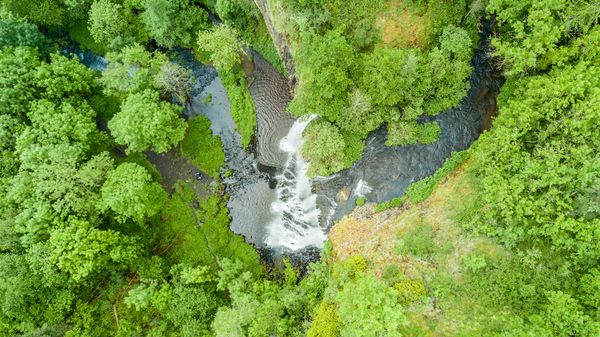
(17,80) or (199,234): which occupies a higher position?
(17,80)

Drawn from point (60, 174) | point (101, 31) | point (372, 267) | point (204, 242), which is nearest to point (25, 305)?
point (60, 174)

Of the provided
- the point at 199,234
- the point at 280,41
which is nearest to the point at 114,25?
the point at 280,41

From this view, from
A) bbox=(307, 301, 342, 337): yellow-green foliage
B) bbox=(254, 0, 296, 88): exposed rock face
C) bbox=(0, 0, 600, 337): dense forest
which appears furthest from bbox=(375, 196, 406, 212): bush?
bbox=(254, 0, 296, 88): exposed rock face

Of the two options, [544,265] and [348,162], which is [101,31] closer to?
[348,162]

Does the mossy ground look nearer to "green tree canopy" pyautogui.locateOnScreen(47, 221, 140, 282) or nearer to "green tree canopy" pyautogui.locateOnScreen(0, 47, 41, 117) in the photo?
"green tree canopy" pyautogui.locateOnScreen(47, 221, 140, 282)

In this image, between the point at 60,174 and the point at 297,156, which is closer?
the point at 60,174

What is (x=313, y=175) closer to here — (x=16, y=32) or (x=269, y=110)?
(x=269, y=110)

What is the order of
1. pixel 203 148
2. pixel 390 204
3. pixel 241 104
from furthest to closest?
pixel 241 104, pixel 203 148, pixel 390 204

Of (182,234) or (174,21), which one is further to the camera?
(174,21)
